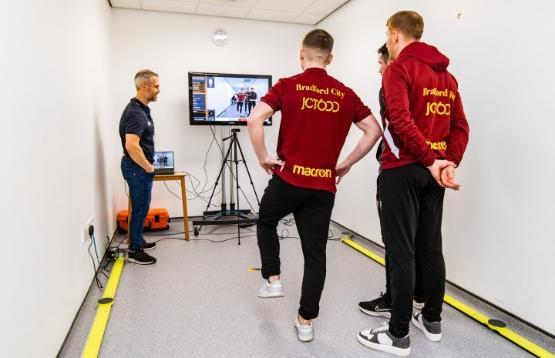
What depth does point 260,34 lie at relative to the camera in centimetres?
473

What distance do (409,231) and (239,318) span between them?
109 cm

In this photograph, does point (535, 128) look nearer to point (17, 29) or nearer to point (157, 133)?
point (17, 29)

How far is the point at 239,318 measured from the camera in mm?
2180

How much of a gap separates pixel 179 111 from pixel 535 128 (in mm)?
3620

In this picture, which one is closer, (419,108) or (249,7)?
(419,108)

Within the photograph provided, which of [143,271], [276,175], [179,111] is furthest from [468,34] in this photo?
[179,111]

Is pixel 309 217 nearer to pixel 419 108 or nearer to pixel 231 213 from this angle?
pixel 419 108

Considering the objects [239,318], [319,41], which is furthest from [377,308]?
[319,41]

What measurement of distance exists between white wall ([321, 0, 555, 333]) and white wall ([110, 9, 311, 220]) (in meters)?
2.30

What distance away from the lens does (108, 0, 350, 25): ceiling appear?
405 cm

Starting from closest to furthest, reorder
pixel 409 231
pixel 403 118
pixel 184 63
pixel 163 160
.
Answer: pixel 403 118
pixel 409 231
pixel 163 160
pixel 184 63

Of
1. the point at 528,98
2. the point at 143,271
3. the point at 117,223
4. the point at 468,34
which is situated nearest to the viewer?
the point at 528,98

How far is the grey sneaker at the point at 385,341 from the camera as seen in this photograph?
182 centimetres

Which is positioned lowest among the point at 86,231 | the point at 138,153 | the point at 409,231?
the point at 86,231
